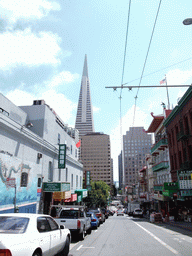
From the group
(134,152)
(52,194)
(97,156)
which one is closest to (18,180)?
(52,194)

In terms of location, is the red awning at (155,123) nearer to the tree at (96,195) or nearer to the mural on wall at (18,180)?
the mural on wall at (18,180)

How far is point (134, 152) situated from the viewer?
585 feet

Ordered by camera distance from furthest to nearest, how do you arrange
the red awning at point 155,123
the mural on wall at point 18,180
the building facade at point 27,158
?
1. the red awning at point 155,123
2. the building facade at point 27,158
3. the mural on wall at point 18,180

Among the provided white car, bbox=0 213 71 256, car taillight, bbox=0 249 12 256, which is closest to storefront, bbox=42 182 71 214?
white car, bbox=0 213 71 256

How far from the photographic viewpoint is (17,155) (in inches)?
670

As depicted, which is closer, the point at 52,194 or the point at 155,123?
the point at 52,194

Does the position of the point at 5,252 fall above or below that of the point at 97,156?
below

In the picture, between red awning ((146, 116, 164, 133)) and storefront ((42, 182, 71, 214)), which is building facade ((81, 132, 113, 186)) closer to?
red awning ((146, 116, 164, 133))

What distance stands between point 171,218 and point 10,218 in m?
27.8

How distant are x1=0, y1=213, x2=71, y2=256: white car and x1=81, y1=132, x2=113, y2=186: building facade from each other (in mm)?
155467

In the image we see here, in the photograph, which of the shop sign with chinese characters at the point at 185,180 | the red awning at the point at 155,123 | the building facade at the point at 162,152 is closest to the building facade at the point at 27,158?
the shop sign with chinese characters at the point at 185,180

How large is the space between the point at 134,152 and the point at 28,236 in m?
177

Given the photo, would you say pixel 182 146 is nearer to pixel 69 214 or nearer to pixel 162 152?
pixel 162 152

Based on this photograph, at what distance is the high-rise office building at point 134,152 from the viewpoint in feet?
569
